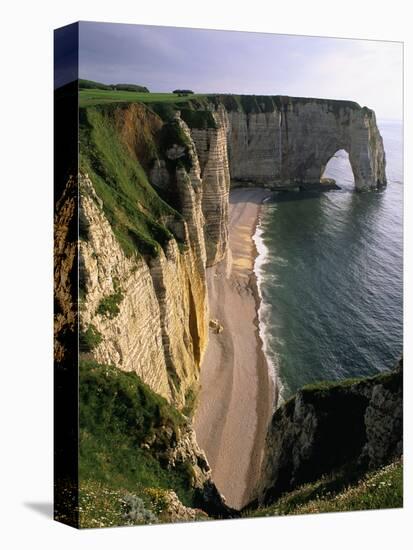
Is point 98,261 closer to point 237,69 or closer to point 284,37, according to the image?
point 237,69

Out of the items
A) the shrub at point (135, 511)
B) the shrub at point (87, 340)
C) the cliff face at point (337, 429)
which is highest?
the shrub at point (87, 340)

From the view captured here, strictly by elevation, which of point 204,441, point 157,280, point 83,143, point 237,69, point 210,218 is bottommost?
point 204,441

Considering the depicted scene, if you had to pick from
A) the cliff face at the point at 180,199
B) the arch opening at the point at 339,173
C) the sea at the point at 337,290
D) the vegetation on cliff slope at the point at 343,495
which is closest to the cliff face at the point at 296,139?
the cliff face at the point at 180,199

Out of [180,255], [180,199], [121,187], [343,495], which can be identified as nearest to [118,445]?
[180,255]

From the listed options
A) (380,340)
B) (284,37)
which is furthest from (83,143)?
(380,340)

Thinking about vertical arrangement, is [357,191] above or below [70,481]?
above

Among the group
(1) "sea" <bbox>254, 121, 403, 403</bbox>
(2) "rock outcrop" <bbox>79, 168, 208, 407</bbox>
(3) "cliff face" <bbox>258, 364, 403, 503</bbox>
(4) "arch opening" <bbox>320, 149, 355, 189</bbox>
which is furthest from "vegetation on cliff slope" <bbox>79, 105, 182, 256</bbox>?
(4) "arch opening" <bbox>320, 149, 355, 189</bbox>

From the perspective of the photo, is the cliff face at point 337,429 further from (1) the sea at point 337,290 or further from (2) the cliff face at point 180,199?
(2) the cliff face at point 180,199
